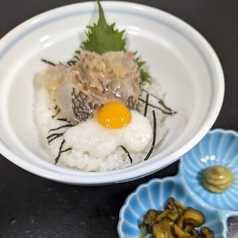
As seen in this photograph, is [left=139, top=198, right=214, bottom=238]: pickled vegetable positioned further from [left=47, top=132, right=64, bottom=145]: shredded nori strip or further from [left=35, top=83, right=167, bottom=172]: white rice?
[left=47, top=132, right=64, bottom=145]: shredded nori strip

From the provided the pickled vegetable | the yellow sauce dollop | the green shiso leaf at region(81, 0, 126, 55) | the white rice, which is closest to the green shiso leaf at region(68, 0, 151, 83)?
the green shiso leaf at region(81, 0, 126, 55)

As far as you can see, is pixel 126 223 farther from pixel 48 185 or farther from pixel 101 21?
pixel 101 21

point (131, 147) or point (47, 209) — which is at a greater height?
point (131, 147)

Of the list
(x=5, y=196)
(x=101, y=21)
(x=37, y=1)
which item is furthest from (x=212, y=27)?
(x=5, y=196)

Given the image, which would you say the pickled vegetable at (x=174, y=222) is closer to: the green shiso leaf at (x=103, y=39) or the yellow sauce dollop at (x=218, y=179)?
the yellow sauce dollop at (x=218, y=179)

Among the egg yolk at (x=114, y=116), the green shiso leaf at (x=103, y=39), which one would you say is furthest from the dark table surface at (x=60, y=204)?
the green shiso leaf at (x=103, y=39)

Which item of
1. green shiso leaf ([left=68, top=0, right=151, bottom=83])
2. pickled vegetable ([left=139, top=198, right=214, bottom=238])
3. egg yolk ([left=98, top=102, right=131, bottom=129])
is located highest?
green shiso leaf ([left=68, top=0, right=151, bottom=83])

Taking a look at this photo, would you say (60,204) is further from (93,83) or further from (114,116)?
(93,83)
